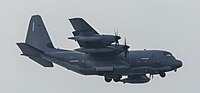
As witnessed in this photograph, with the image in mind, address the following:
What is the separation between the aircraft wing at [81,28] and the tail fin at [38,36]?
7.56 m

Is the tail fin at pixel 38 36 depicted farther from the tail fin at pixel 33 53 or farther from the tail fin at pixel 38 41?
the tail fin at pixel 33 53

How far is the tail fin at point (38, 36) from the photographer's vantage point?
7006 cm

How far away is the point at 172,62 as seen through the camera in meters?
66.9

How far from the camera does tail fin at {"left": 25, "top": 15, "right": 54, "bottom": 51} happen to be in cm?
7006

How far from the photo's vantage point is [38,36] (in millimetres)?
71125

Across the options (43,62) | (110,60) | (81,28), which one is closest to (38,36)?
(43,62)

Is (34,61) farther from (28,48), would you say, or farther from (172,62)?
(172,62)

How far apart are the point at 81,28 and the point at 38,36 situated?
33.1 ft

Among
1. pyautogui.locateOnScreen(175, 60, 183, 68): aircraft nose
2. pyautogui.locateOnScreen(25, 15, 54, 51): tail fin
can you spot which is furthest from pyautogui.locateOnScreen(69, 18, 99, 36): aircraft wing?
pyautogui.locateOnScreen(175, 60, 183, 68): aircraft nose

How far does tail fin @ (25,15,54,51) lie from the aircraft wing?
756cm

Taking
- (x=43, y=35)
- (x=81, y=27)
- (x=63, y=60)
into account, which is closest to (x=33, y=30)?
(x=43, y=35)

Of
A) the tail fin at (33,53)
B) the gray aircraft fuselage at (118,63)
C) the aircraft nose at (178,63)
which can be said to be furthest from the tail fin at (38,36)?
the aircraft nose at (178,63)

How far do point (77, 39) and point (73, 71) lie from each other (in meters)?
6.15

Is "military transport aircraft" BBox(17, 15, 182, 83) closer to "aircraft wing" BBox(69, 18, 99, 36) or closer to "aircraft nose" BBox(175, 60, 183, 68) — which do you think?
"aircraft nose" BBox(175, 60, 183, 68)
